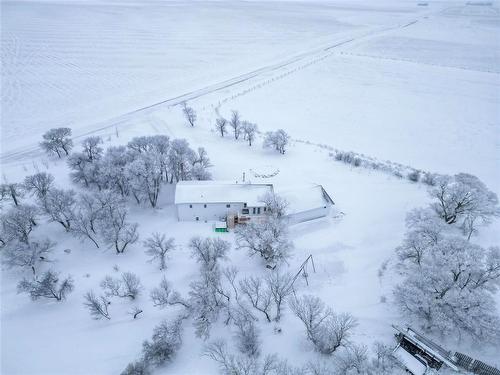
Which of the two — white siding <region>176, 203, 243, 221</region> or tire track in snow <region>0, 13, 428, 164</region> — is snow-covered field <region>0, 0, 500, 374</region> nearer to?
tire track in snow <region>0, 13, 428, 164</region>

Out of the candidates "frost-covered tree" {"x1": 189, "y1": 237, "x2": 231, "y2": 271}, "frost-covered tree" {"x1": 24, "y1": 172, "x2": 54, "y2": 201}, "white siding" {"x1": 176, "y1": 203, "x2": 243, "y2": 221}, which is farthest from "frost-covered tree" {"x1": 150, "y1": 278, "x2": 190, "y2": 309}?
"frost-covered tree" {"x1": 24, "y1": 172, "x2": 54, "y2": 201}

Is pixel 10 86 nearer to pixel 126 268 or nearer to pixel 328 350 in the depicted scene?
pixel 126 268

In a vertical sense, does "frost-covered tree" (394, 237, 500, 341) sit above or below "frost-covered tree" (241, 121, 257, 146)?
below

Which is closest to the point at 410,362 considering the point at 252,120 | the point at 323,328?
the point at 323,328

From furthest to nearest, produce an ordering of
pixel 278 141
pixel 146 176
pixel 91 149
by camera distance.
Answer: pixel 278 141 < pixel 91 149 < pixel 146 176

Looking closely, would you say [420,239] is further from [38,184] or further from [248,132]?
[38,184]

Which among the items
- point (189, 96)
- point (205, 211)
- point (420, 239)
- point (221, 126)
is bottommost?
point (205, 211)

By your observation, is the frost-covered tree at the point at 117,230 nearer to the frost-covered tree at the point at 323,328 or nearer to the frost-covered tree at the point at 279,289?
the frost-covered tree at the point at 279,289

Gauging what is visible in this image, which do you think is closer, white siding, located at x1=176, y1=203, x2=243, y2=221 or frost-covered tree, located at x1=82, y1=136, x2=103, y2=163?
white siding, located at x1=176, y1=203, x2=243, y2=221
